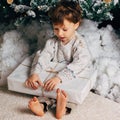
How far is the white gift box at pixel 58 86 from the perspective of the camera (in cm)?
171

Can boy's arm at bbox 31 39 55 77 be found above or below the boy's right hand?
above

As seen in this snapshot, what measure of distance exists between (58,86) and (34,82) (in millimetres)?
120

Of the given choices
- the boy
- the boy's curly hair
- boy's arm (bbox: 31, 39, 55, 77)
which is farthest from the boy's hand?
the boy's curly hair

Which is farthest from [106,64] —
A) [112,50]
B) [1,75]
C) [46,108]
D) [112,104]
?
[1,75]

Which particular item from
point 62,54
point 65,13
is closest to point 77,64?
point 62,54

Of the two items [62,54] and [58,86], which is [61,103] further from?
[62,54]

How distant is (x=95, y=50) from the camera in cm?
205

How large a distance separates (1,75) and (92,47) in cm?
53

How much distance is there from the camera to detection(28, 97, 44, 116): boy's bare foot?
1.69m

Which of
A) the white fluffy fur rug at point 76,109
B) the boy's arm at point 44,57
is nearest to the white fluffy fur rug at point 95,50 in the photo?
the white fluffy fur rug at point 76,109

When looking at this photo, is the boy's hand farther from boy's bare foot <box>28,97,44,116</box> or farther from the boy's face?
the boy's face

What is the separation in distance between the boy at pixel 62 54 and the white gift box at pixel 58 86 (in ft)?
0.09

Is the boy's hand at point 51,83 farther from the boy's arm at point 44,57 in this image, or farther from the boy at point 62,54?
the boy's arm at point 44,57

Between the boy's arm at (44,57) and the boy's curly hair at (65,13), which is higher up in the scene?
the boy's curly hair at (65,13)
